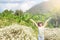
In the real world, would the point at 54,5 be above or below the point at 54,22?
above

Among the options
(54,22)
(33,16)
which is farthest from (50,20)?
(33,16)

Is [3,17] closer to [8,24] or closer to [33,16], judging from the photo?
[8,24]

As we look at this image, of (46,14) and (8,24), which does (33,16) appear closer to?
(46,14)

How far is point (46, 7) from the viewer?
10.9ft

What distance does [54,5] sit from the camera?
3303 mm

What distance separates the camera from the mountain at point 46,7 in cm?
330

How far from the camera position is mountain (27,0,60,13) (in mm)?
3298

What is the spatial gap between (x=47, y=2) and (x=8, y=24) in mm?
712

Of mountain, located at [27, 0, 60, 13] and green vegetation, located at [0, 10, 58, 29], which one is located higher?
mountain, located at [27, 0, 60, 13]

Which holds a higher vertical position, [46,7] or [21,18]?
[46,7]

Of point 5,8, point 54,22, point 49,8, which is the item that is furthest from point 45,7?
point 5,8

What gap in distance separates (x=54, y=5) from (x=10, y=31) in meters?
0.81

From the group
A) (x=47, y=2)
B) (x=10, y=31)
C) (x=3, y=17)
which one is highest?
(x=47, y=2)

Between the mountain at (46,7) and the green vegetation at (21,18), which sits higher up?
the mountain at (46,7)
